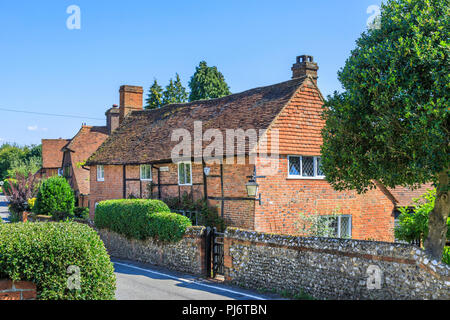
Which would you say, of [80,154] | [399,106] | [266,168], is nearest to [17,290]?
[399,106]

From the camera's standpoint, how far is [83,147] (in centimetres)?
4650

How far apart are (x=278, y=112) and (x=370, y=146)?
302 inches

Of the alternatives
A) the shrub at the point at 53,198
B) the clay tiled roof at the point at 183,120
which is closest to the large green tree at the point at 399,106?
the clay tiled roof at the point at 183,120

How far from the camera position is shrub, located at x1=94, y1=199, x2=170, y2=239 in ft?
60.1

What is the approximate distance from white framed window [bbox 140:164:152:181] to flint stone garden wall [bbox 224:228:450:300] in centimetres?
976

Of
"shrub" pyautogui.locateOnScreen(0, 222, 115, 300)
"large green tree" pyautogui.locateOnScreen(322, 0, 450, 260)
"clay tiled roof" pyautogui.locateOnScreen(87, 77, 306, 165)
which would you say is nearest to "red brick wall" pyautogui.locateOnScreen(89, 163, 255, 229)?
"clay tiled roof" pyautogui.locateOnScreen(87, 77, 306, 165)

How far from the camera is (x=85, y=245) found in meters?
7.73

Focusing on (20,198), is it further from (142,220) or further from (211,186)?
(211,186)

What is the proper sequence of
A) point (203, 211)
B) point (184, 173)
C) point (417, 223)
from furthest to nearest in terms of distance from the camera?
point (184, 173), point (203, 211), point (417, 223)

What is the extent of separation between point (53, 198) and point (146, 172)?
Result: 10.2 metres

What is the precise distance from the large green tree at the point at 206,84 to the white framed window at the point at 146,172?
23962 mm

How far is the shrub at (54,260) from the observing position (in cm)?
712

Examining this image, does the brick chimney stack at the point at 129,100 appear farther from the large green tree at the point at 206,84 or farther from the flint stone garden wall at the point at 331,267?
the flint stone garden wall at the point at 331,267

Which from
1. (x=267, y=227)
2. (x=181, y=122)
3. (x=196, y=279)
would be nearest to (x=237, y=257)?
(x=196, y=279)
